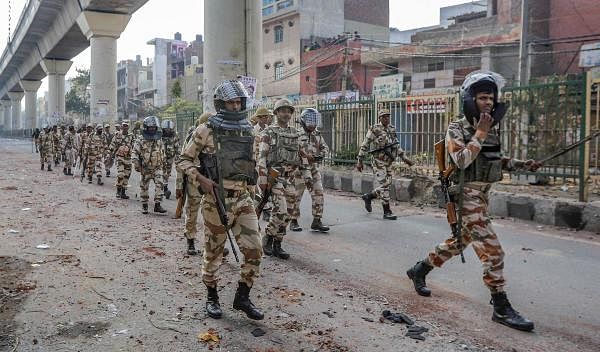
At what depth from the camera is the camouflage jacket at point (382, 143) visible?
8391 mm

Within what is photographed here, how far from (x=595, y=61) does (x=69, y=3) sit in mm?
24277

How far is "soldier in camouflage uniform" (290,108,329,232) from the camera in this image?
22.0 feet

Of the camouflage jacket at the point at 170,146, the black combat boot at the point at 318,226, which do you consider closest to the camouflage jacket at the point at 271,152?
the black combat boot at the point at 318,226

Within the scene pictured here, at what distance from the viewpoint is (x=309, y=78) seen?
36.9 meters

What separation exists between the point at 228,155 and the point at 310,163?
3254 mm

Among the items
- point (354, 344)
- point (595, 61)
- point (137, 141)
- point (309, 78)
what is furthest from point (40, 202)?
point (309, 78)

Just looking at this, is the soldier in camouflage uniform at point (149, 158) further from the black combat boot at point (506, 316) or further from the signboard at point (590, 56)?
the signboard at point (590, 56)

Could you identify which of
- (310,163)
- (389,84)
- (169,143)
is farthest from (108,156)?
(389,84)

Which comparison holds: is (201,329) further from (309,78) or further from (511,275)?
(309,78)

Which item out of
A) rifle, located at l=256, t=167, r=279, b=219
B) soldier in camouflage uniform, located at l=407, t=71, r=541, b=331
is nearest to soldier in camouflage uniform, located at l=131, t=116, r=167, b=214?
rifle, located at l=256, t=167, r=279, b=219

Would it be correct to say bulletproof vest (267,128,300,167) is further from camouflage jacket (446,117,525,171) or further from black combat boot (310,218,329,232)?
camouflage jacket (446,117,525,171)

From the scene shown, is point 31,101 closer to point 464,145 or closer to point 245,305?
point 245,305

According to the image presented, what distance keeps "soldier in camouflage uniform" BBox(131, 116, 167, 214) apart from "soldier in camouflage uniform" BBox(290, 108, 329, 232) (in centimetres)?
296

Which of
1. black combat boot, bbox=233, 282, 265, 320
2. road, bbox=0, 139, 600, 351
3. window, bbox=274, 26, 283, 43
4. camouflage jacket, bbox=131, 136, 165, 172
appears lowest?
road, bbox=0, 139, 600, 351
